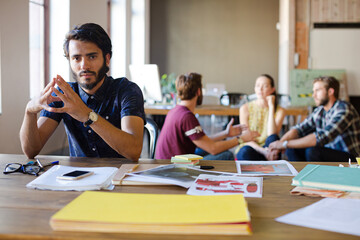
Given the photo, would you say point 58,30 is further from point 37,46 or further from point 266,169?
point 266,169

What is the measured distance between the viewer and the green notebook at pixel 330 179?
1.11 m

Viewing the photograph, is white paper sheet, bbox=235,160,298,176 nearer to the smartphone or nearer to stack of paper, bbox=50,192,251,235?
stack of paper, bbox=50,192,251,235

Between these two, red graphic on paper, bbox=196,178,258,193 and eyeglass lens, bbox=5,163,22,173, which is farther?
eyeglass lens, bbox=5,163,22,173

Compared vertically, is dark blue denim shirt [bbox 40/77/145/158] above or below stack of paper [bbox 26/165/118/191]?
above

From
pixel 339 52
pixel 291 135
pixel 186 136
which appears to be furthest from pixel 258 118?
pixel 339 52

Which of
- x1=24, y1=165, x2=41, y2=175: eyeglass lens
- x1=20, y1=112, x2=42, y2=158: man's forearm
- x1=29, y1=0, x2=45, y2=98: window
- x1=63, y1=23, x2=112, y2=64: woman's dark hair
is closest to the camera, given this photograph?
x1=24, y1=165, x2=41, y2=175: eyeglass lens

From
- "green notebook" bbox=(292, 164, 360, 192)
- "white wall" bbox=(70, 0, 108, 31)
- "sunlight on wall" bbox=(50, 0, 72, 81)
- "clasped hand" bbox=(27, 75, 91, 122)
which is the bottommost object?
"green notebook" bbox=(292, 164, 360, 192)

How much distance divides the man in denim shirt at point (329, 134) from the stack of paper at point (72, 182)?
2.08m

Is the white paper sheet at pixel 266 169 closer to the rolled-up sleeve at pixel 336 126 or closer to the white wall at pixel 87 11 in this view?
the rolled-up sleeve at pixel 336 126

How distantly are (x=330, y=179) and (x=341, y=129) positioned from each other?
6.58 ft

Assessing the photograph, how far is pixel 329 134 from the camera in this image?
118 inches

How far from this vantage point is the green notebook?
1.11 meters

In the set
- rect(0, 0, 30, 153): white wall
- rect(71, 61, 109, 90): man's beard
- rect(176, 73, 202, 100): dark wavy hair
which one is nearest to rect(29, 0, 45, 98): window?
rect(0, 0, 30, 153): white wall

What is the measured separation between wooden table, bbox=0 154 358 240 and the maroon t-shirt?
106 cm
